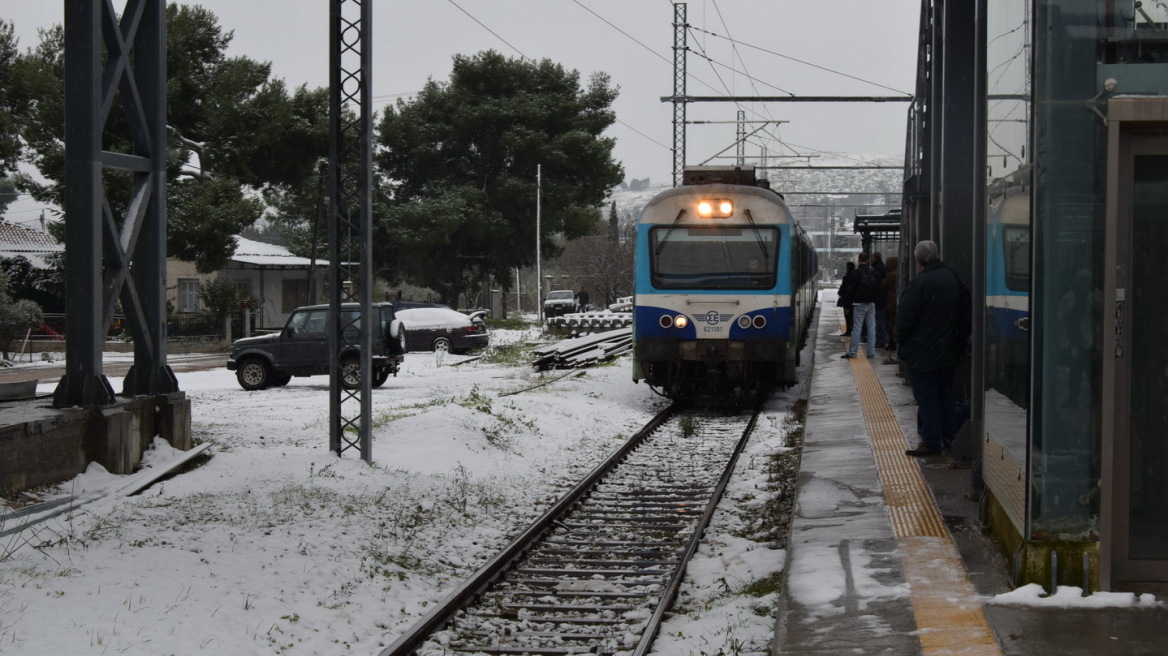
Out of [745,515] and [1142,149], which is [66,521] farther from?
[1142,149]

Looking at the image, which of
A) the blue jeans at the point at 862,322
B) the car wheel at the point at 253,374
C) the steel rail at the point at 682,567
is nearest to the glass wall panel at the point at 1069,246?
the steel rail at the point at 682,567

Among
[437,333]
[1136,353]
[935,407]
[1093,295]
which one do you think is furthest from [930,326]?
[437,333]

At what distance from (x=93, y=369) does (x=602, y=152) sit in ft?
132

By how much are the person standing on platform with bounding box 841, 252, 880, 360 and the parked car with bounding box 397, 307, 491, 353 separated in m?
13.7

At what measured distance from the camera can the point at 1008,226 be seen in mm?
5914

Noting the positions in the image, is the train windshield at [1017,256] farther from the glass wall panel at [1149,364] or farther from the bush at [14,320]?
the bush at [14,320]

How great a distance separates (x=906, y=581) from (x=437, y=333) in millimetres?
26492

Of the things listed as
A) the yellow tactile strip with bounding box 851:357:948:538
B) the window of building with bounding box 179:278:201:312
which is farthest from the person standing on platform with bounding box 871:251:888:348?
the window of building with bounding box 179:278:201:312

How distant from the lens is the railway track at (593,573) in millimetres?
6473

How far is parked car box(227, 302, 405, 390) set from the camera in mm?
21872

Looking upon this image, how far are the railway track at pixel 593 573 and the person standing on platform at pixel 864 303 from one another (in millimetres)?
6455

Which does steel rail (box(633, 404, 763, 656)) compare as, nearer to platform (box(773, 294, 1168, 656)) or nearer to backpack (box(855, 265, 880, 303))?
platform (box(773, 294, 1168, 656))

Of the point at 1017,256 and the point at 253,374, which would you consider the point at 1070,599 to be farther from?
the point at 253,374

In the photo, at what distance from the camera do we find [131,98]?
10461 millimetres
